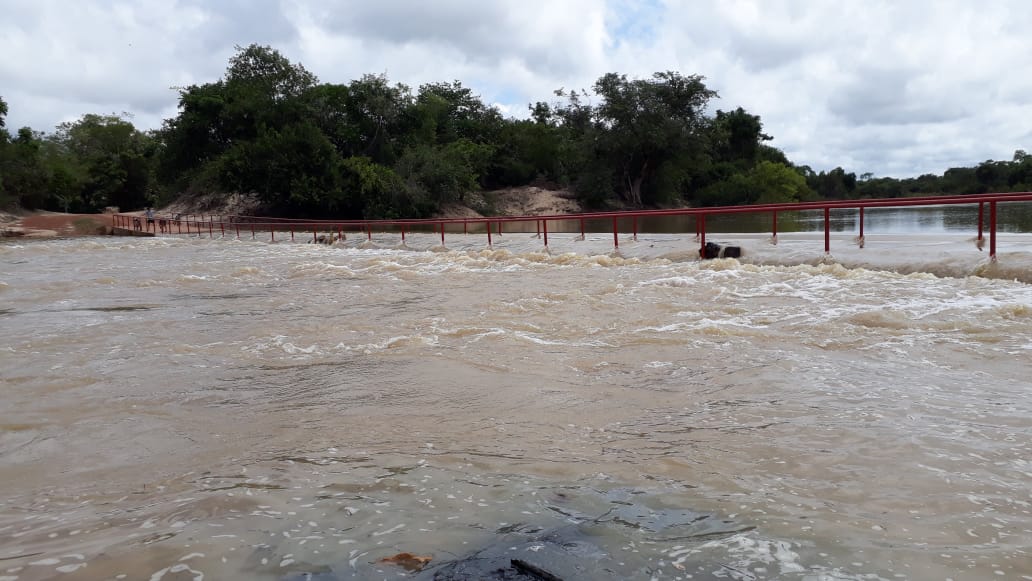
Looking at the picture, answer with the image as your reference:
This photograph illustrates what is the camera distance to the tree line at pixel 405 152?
155ft

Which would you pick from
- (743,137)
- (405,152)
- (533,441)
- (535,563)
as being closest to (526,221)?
(405,152)

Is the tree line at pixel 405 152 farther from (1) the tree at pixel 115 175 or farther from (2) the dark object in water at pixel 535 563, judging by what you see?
(2) the dark object in water at pixel 535 563

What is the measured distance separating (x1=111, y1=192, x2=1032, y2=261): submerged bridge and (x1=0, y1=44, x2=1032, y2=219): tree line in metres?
5.28

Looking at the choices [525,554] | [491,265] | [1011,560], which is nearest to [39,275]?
[491,265]

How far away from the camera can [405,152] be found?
5066cm

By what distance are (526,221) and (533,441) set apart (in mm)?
38815

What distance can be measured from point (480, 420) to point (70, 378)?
379 cm

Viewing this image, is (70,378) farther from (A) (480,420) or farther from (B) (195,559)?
(B) (195,559)

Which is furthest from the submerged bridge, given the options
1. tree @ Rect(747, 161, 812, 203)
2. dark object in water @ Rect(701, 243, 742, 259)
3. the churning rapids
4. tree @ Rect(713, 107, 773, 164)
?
tree @ Rect(713, 107, 773, 164)

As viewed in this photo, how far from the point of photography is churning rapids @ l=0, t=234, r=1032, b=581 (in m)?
2.44

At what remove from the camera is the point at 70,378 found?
5.60m

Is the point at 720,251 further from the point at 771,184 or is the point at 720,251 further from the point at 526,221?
the point at 771,184

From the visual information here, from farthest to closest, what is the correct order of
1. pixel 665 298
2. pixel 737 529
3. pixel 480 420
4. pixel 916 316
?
pixel 665 298, pixel 916 316, pixel 480 420, pixel 737 529

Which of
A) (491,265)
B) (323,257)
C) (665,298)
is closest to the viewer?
(665,298)
